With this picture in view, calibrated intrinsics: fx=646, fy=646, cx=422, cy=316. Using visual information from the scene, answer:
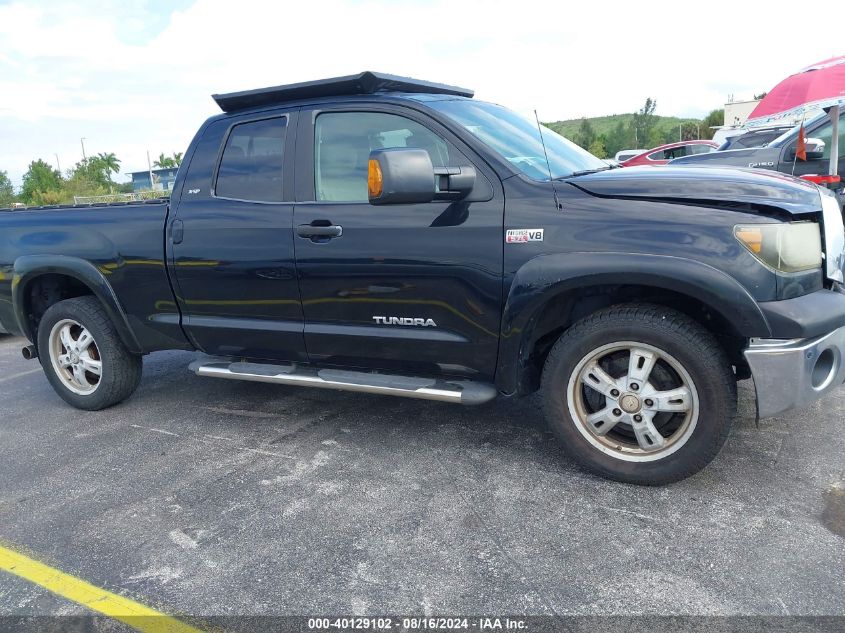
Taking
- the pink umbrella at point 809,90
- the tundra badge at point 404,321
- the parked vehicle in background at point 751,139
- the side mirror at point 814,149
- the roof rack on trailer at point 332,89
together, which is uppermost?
the pink umbrella at point 809,90

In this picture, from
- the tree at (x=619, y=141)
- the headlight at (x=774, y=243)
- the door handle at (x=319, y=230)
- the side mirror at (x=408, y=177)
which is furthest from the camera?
the tree at (x=619, y=141)

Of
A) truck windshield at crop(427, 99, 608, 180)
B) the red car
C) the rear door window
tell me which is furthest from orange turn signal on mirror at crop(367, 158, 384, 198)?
the red car

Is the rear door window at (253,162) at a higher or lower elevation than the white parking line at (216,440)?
higher

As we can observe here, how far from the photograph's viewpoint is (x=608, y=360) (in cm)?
306

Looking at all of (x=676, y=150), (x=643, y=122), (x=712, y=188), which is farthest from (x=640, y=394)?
(x=643, y=122)

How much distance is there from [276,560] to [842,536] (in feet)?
7.45

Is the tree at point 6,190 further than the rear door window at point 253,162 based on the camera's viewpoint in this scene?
Yes

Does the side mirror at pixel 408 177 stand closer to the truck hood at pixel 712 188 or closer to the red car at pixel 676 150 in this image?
the truck hood at pixel 712 188

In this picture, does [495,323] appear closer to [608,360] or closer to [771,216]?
[608,360]

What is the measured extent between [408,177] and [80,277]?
101 inches

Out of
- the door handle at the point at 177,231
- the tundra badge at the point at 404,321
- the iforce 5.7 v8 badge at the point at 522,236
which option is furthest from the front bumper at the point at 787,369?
the door handle at the point at 177,231

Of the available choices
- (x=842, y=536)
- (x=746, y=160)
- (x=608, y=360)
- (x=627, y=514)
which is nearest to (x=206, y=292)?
(x=608, y=360)

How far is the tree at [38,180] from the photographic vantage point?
6309 cm

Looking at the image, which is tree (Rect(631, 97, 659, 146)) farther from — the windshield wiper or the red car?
the windshield wiper
